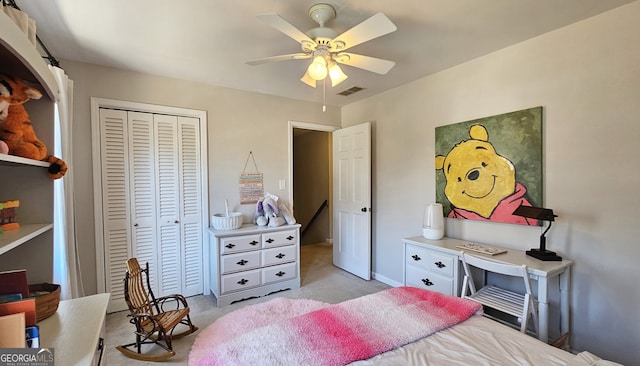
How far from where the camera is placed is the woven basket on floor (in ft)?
3.74

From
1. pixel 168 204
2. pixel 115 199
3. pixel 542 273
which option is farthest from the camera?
pixel 168 204

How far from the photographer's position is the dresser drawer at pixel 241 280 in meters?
3.01

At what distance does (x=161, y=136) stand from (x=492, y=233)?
3446 mm

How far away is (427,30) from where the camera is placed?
210cm

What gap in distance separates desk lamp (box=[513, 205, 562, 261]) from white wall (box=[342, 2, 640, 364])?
150 millimetres

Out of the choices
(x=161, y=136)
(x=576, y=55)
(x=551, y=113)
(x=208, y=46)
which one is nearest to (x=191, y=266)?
(x=161, y=136)

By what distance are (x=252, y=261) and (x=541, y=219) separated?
2699mm

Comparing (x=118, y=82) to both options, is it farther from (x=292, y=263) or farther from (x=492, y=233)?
(x=492, y=233)

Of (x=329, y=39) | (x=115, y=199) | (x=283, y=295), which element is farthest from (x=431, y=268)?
(x=115, y=199)

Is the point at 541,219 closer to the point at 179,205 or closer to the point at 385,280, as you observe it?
the point at 385,280

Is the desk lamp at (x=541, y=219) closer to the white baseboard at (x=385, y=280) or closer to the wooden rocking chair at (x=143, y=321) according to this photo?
the white baseboard at (x=385, y=280)

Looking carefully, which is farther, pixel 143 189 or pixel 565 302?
pixel 143 189

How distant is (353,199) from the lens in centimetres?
390

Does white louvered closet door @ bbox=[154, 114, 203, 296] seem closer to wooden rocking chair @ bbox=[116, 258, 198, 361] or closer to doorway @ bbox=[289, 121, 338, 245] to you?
wooden rocking chair @ bbox=[116, 258, 198, 361]
